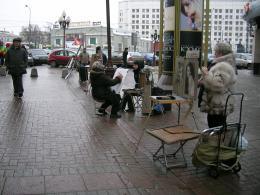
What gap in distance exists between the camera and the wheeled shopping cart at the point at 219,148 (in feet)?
18.7

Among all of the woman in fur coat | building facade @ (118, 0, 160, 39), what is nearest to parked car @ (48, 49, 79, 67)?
the woman in fur coat

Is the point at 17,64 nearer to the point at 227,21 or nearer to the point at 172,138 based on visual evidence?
the point at 172,138

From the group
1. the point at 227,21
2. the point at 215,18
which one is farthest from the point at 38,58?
the point at 227,21

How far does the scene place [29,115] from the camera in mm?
10516

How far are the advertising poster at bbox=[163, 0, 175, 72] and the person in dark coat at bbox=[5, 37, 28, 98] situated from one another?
5.19 metres

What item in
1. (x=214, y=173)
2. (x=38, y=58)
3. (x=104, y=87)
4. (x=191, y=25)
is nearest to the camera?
(x=214, y=173)

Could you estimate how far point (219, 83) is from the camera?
5.98 metres

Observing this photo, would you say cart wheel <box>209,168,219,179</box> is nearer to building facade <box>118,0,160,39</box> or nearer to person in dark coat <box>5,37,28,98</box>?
person in dark coat <box>5,37,28,98</box>

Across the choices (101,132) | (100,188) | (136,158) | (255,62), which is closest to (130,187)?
(100,188)

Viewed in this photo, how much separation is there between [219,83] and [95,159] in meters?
2.19

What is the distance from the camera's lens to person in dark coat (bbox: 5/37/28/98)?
45.3ft

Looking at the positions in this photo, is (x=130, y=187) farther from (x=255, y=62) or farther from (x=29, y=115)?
(x=255, y=62)

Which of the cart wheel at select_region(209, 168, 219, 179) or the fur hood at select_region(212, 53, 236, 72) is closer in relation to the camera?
the cart wheel at select_region(209, 168, 219, 179)

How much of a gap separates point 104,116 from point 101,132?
6.38 feet
